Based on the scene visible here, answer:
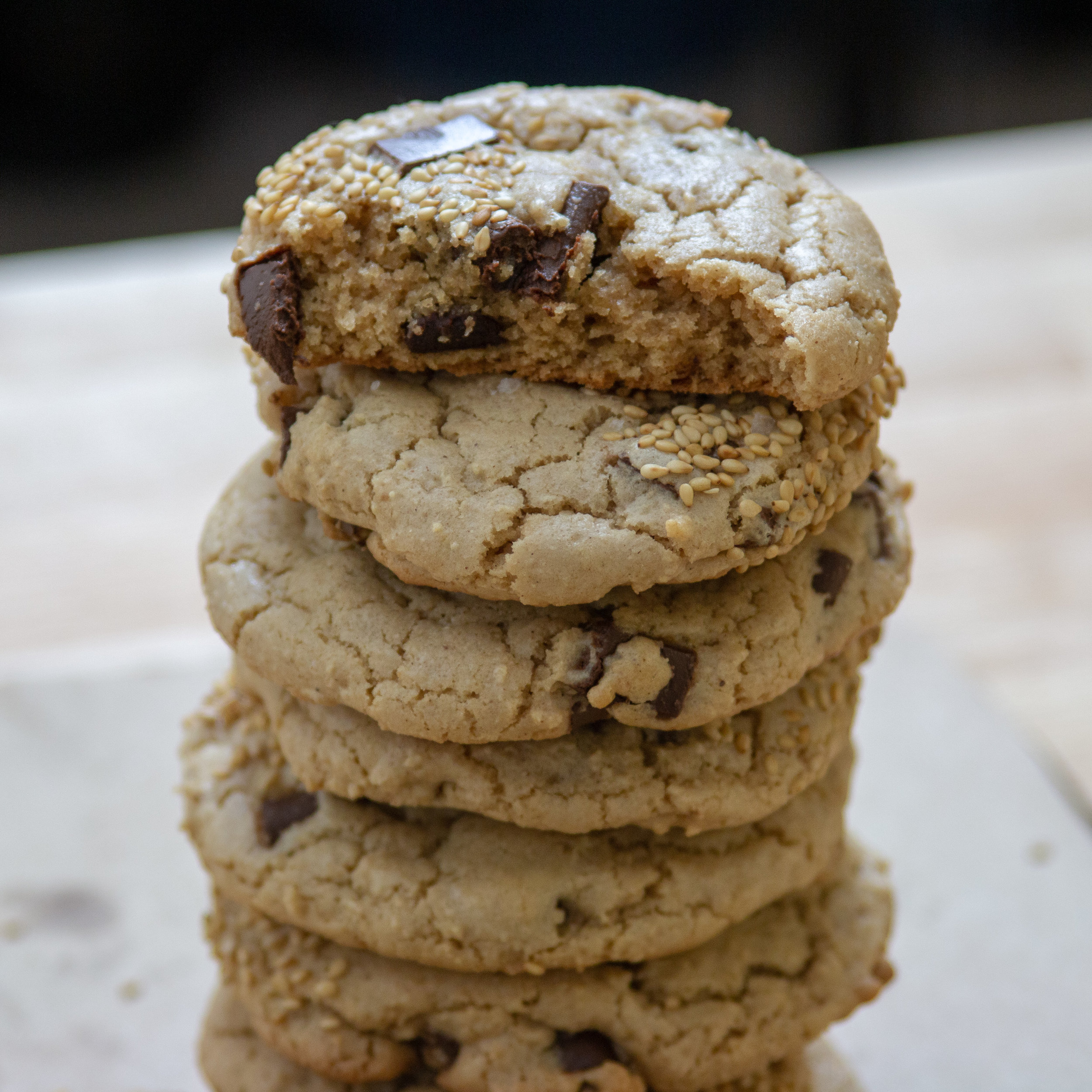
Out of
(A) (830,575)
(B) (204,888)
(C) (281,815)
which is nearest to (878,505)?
(A) (830,575)

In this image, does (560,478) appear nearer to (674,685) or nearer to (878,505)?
(674,685)

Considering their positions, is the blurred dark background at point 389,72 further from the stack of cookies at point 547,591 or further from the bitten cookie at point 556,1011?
the bitten cookie at point 556,1011

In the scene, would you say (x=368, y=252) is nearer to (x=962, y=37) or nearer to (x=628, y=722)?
(x=628, y=722)

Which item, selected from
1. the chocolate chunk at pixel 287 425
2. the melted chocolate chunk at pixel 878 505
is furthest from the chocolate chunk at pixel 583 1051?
the chocolate chunk at pixel 287 425

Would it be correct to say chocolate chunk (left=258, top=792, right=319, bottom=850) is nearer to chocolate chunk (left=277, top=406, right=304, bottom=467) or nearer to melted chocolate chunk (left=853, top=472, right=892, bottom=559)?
chocolate chunk (left=277, top=406, right=304, bottom=467)

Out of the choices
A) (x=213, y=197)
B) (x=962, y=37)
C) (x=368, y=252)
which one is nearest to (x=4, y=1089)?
(x=368, y=252)

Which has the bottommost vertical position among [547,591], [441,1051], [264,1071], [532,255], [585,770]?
[264,1071]
